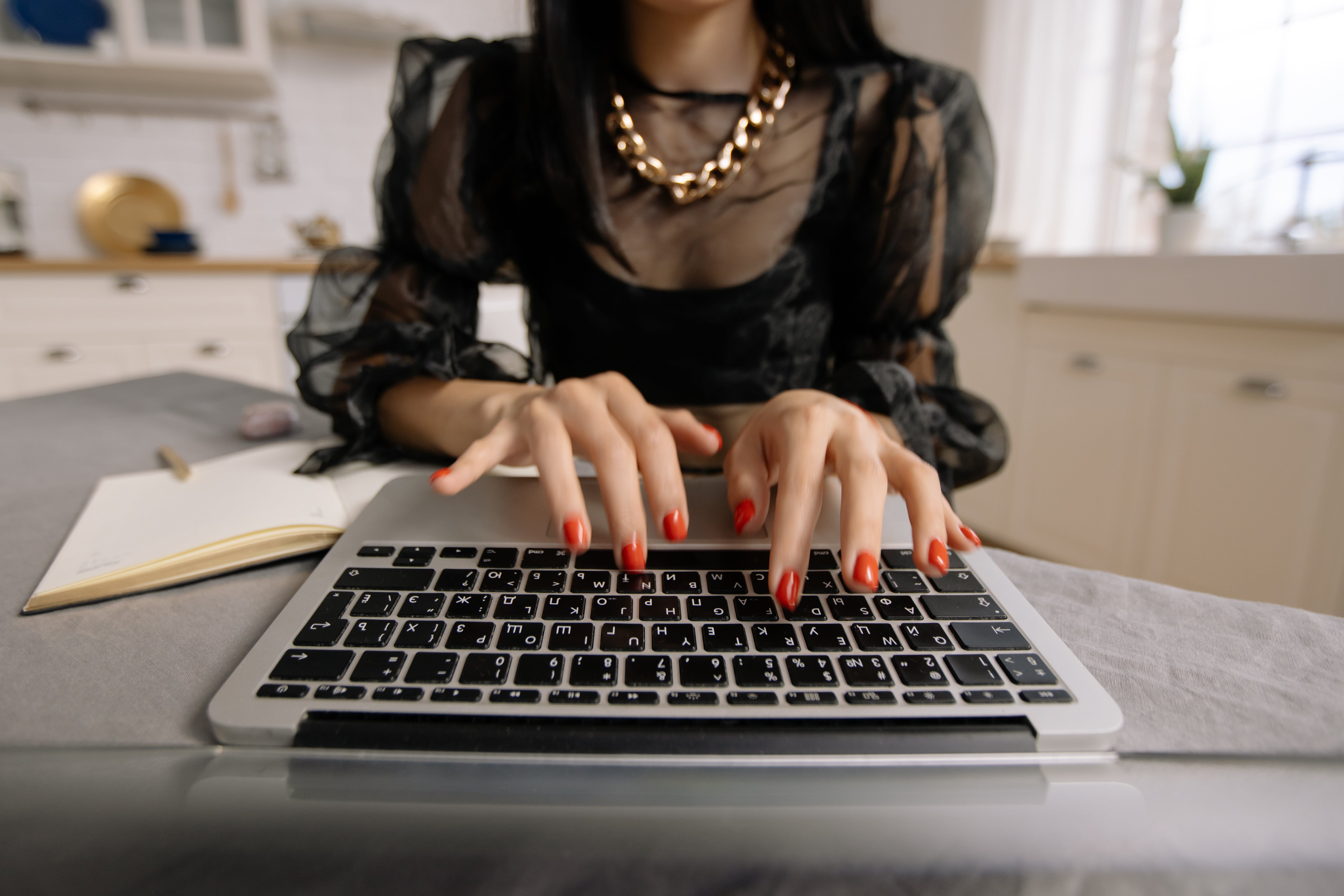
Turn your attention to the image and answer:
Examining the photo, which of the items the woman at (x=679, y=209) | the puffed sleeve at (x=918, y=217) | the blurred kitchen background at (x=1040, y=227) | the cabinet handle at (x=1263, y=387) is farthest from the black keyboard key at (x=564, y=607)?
the cabinet handle at (x=1263, y=387)

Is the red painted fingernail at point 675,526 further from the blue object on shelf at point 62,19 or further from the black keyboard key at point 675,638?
the blue object on shelf at point 62,19

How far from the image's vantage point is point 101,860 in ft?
0.61

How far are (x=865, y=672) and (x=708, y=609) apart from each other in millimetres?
70

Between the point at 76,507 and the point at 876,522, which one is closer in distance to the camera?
the point at 876,522

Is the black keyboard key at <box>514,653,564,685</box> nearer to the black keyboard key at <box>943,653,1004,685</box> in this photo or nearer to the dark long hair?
the black keyboard key at <box>943,653,1004,685</box>

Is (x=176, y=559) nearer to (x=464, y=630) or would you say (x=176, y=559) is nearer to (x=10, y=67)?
(x=464, y=630)

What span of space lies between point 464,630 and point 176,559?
17 cm

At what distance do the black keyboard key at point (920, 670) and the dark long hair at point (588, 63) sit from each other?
0.56 meters

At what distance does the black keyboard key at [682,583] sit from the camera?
313 mm

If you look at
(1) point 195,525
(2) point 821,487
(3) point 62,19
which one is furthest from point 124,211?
(2) point 821,487

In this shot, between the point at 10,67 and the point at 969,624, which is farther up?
the point at 10,67

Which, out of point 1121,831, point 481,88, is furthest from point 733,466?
point 481,88

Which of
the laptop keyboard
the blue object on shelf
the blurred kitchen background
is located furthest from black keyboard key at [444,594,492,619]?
the blue object on shelf

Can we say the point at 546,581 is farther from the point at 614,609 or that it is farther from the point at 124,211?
the point at 124,211
